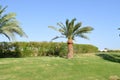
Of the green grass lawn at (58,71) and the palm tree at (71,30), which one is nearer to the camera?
the green grass lawn at (58,71)

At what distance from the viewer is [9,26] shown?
32.8 meters

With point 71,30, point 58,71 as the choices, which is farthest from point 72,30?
point 58,71

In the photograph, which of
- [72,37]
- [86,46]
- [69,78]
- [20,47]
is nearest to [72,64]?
[69,78]

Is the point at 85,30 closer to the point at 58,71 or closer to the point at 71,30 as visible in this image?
the point at 71,30

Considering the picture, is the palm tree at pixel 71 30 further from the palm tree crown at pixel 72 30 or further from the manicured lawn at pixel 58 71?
the manicured lawn at pixel 58 71

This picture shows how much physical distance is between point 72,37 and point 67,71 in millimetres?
13034

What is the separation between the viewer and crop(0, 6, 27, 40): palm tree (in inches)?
1281

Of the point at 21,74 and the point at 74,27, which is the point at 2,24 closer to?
the point at 74,27

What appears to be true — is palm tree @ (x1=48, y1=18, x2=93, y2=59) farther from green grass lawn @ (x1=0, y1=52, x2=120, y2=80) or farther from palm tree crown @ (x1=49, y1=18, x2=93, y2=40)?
green grass lawn @ (x1=0, y1=52, x2=120, y2=80)

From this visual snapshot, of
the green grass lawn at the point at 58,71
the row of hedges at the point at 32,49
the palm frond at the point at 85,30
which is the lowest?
the green grass lawn at the point at 58,71

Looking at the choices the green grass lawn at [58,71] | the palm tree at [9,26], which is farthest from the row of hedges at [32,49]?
the green grass lawn at [58,71]

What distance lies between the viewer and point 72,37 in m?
36.2

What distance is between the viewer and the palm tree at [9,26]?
3253 cm

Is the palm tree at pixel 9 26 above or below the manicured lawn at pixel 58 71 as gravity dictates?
above
